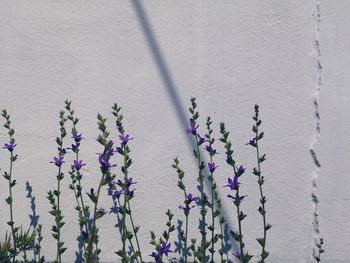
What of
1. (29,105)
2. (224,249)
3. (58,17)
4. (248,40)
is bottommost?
(224,249)

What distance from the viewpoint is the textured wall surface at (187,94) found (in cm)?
295

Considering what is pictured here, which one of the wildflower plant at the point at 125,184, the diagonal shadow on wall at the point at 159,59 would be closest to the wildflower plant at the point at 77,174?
the wildflower plant at the point at 125,184

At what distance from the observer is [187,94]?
301cm

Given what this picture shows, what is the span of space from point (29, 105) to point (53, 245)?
0.98 metres

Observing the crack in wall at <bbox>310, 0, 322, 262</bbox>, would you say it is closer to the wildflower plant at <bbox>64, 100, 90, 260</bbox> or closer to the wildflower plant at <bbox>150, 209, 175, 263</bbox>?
the wildflower plant at <bbox>150, 209, 175, 263</bbox>

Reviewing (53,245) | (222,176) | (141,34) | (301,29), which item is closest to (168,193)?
(222,176)

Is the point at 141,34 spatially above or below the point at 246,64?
above

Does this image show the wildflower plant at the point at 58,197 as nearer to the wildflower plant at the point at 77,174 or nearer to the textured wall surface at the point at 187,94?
the wildflower plant at the point at 77,174

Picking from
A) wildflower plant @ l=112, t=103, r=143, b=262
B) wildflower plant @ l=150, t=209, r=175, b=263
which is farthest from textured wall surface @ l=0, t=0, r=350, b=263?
wildflower plant @ l=150, t=209, r=175, b=263

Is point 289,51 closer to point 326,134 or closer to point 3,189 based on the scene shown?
point 326,134

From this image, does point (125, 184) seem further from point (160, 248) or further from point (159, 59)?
point (159, 59)

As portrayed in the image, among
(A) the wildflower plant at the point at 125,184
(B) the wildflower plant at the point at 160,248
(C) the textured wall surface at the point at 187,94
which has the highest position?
(C) the textured wall surface at the point at 187,94

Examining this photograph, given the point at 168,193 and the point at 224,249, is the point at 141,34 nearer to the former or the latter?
the point at 168,193

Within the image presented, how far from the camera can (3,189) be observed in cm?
309
